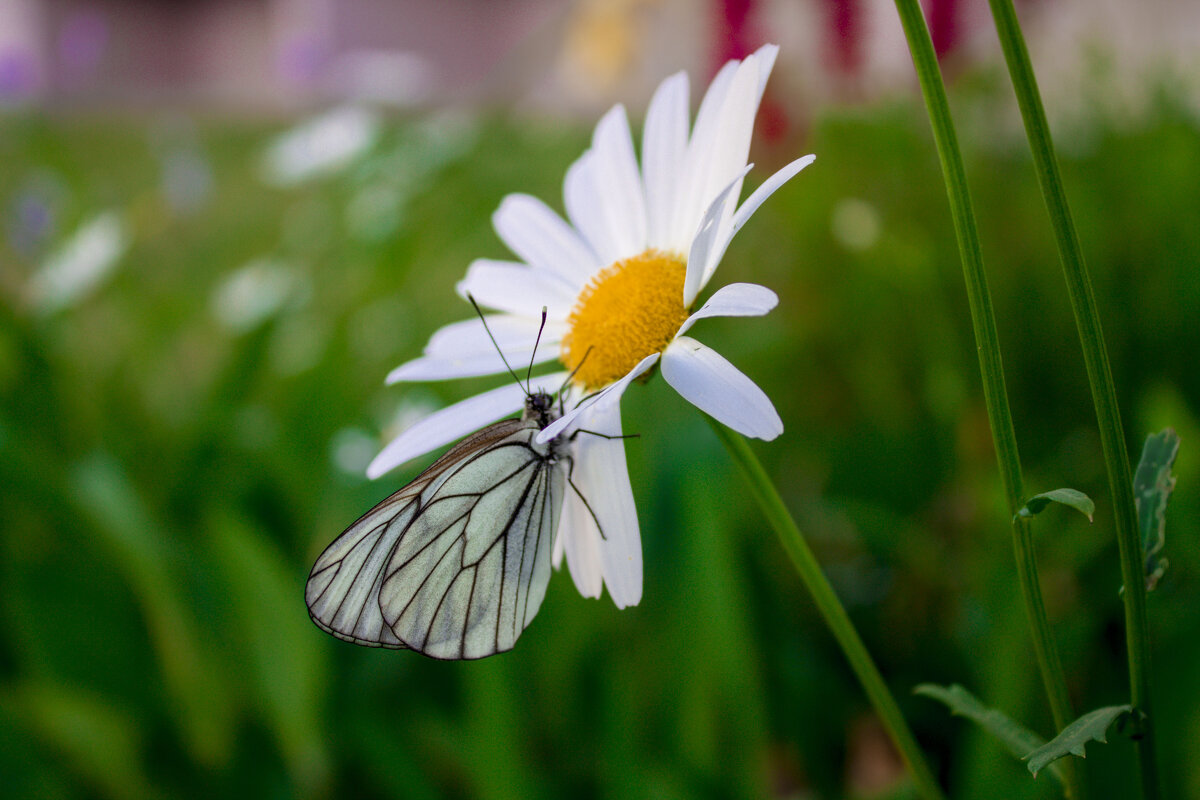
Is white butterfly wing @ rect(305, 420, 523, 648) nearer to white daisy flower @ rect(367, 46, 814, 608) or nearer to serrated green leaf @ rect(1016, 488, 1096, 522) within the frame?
white daisy flower @ rect(367, 46, 814, 608)

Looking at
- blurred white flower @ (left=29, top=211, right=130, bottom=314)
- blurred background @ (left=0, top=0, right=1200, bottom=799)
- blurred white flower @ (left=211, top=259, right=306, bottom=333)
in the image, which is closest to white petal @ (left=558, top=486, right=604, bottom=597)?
blurred background @ (left=0, top=0, right=1200, bottom=799)

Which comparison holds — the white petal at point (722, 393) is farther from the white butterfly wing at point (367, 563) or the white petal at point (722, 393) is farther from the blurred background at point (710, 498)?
the blurred background at point (710, 498)

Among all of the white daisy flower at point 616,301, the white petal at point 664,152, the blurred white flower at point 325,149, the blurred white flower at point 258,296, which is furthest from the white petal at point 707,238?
the blurred white flower at point 325,149

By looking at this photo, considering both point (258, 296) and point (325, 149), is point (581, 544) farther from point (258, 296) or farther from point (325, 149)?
point (325, 149)

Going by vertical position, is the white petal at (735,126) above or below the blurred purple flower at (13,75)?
below

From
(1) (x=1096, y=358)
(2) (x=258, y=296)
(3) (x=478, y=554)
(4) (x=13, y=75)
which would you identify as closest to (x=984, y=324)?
(1) (x=1096, y=358)

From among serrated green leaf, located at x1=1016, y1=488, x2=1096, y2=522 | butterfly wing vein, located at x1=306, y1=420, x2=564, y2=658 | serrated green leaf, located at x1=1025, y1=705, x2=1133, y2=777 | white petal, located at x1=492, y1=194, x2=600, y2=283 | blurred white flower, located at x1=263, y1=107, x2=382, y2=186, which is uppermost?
blurred white flower, located at x1=263, y1=107, x2=382, y2=186

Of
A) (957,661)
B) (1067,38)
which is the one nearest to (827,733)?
(957,661)
